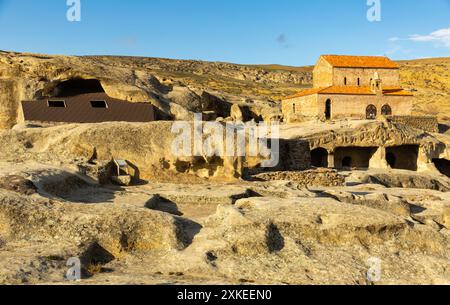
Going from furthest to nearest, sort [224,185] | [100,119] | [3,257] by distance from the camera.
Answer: [100,119] → [224,185] → [3,257]

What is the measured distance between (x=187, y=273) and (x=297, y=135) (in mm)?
22008

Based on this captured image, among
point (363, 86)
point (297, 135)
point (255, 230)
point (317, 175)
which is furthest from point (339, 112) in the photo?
point (255, 230)

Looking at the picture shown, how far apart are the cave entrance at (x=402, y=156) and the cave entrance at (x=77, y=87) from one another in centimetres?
2213

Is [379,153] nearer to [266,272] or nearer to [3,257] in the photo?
[266,272]

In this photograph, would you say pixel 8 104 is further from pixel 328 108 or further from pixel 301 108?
pixel 328 108

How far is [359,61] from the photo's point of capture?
52.0m

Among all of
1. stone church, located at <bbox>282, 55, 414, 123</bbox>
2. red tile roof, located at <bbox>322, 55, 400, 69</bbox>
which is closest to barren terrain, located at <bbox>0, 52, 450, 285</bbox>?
stone church, located at <bbox>282, 55, 414, 123</bbox>

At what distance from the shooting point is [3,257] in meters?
9.05

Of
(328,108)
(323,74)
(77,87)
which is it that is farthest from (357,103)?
(77,87)

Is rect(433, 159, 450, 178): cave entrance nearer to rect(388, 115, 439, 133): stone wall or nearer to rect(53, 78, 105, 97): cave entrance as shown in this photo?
rect(388, 115, 439, 133): stone wall

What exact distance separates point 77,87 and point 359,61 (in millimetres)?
35347

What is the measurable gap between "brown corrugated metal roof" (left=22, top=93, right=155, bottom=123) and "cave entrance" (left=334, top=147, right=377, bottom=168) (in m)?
14.6

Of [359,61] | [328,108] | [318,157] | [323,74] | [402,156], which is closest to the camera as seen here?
[318,157]

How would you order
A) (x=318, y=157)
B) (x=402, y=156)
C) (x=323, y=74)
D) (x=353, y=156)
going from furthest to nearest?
1. (x=323, y=74)
2. (x=402, y=156)
3. (x=353, y=156)
4. (x=318, y=157)
